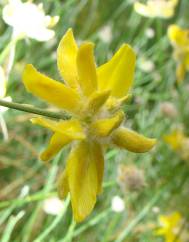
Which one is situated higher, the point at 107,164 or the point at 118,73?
the point at 118,73

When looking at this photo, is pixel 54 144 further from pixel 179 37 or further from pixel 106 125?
pixel 179 37

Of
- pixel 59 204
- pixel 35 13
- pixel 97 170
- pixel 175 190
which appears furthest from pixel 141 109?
pixel 97 170

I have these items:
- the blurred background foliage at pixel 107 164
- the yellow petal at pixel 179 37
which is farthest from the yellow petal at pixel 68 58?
the yellow petal at pixel 179 37

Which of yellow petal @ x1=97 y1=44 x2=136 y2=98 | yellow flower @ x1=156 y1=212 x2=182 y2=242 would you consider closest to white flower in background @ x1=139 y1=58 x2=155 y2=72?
yellow flower @ x1=156 y1=212 x2=182 y2=242

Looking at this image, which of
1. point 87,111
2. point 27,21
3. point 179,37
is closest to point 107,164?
point 179,37

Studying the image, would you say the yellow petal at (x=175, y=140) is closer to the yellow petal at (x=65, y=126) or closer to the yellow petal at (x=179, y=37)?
the yellow petal at (x=179, y=37)

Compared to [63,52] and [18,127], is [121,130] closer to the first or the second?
[63,52]

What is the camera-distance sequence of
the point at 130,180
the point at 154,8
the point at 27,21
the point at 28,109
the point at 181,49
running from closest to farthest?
the point at 28,109
the point at 27,21
the point at 130,180
the point at 154,8
the point at 181,49
